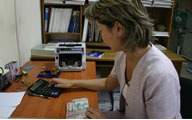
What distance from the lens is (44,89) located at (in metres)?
1.36

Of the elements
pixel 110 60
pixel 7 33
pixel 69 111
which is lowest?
pixel 69 111

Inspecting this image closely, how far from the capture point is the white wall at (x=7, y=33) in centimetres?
154

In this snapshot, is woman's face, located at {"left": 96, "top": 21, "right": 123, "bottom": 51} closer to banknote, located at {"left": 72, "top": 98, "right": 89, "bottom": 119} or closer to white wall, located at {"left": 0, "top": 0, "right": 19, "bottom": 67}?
banknote, located at {"left": 72, "top": 98, "right": 89, "bottom": 119}

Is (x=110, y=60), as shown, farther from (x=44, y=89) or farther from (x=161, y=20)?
(x=161, y=20)

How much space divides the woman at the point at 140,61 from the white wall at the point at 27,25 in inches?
39.3

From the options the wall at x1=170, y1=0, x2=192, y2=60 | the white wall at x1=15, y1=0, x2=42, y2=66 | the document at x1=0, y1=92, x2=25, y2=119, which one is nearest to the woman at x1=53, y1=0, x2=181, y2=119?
the document at x1=0, y1=92, x2=25, y2=119

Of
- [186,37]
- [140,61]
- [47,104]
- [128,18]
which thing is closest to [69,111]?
[47,104]

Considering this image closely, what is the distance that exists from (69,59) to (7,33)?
53 cm

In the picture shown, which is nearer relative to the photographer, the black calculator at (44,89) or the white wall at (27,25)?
the black calculator at (44,89)

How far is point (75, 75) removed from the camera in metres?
1.67

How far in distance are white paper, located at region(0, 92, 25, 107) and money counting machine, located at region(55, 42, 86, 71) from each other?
0.50 meters

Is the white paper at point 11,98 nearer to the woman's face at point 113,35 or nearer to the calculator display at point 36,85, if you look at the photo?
the calculator display at point 36,85

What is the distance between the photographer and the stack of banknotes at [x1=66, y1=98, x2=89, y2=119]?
1073mm

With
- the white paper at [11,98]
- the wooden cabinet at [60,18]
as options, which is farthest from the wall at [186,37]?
the white paper at [11,98]
